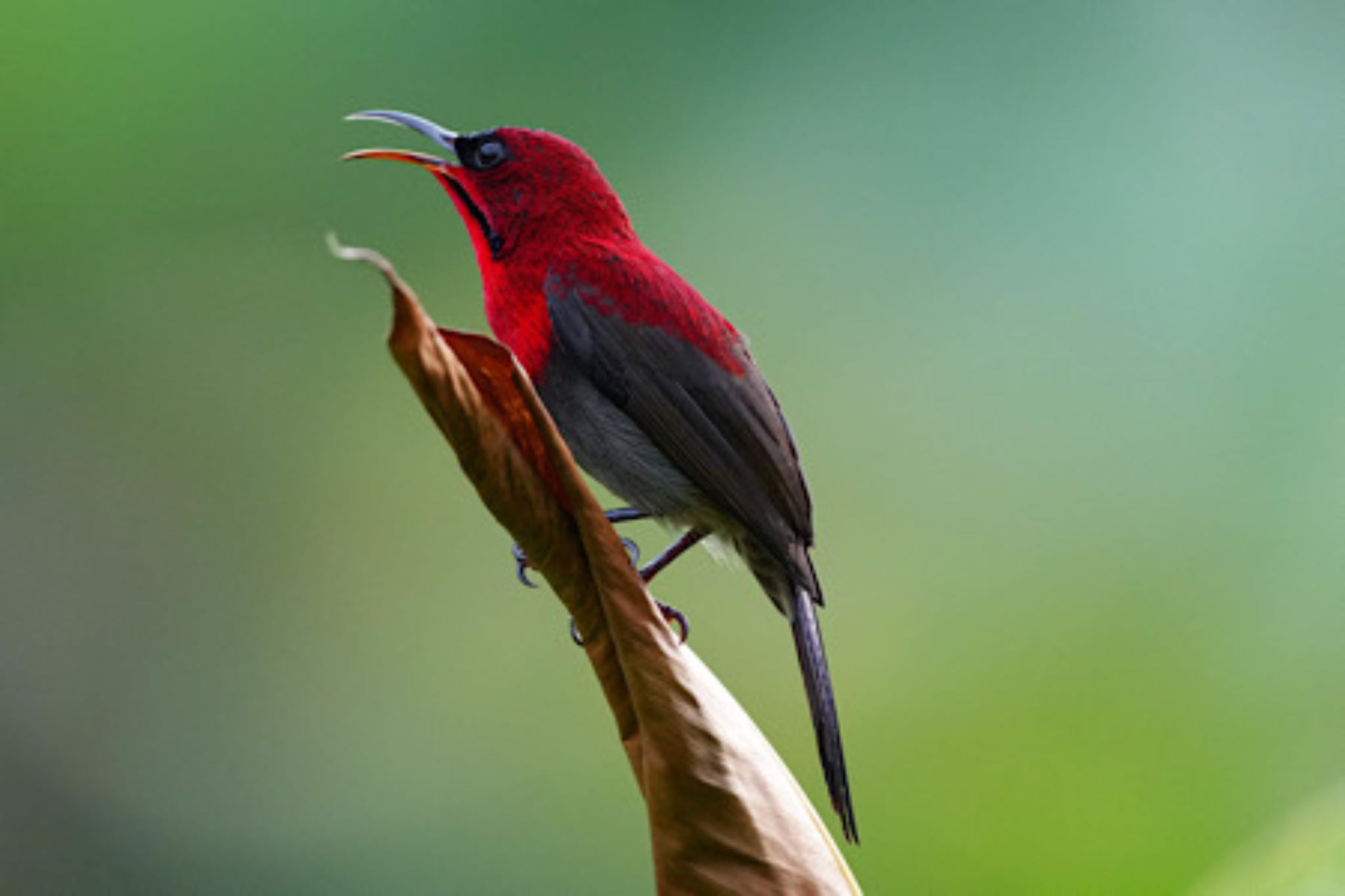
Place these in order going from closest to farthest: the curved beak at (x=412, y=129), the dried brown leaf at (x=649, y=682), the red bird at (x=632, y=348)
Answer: the dried brown leaf at (x=649, y=682), the curved beak at (x=412, y=129), the red bird at (x=632, y=348)

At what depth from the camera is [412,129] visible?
1.48 m

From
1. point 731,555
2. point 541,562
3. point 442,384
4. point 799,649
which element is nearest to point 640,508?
point 731,555

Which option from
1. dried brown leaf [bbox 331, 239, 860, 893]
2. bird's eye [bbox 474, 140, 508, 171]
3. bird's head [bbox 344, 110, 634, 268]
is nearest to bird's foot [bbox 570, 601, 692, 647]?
bird's head [bbox 344, 110, 634, 268]

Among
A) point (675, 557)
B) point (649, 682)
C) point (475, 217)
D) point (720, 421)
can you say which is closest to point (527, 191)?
point (475, 217)

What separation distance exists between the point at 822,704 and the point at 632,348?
44cm

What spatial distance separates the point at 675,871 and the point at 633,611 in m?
0.13

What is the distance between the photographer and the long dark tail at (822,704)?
1.35 m

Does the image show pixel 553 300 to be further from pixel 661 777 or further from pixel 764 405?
pixel 661 777

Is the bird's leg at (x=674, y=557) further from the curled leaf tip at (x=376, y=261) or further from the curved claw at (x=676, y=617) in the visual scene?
the curled leaf tip at (x=376, y=261)

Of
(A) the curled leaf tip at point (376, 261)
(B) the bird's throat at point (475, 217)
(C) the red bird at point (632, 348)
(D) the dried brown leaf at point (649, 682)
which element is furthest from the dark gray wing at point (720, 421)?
(A) the curled leaf tip at point (376, 261)

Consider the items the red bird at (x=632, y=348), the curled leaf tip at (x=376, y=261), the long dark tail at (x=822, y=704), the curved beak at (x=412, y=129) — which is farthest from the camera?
the red bird at (x=632, y=348)

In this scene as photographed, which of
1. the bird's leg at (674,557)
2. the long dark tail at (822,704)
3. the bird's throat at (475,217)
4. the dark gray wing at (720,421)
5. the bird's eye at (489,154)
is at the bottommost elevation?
the long dark tail at (822,704)

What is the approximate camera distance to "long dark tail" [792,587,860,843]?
1347 millimetres

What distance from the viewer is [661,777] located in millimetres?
752
